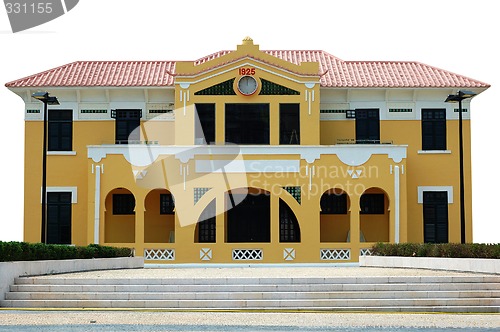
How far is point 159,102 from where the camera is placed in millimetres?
43156

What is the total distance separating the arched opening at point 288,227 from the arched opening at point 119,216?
669 cm

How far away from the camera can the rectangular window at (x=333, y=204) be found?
139 feet

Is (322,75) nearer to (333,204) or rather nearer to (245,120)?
(245,120)

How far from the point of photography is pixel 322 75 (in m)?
41.4

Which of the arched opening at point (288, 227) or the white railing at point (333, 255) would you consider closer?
the white railing at point (333, 255)

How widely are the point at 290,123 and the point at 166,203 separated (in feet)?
21.9

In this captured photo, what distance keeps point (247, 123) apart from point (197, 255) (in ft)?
20.2

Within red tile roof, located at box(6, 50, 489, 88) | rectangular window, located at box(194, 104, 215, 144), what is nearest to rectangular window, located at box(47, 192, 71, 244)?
red tile roof, located at box(6, 50, 489, 88)

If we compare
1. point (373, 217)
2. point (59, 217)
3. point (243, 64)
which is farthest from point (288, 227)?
point (59, 217)

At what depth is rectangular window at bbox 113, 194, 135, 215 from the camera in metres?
42.4

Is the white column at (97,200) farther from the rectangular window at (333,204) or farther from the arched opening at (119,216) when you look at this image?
Result: the rectangular window at (333,204)

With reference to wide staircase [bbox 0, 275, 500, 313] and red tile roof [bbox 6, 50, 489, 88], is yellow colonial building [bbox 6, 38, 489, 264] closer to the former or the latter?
red tile roof [bbox 6, 50, 489, 88]

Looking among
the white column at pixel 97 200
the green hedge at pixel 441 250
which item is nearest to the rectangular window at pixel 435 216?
the green hedge at pixel 441 250

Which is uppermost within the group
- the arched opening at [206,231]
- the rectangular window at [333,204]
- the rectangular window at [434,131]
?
the rectangular window at [434,131]
